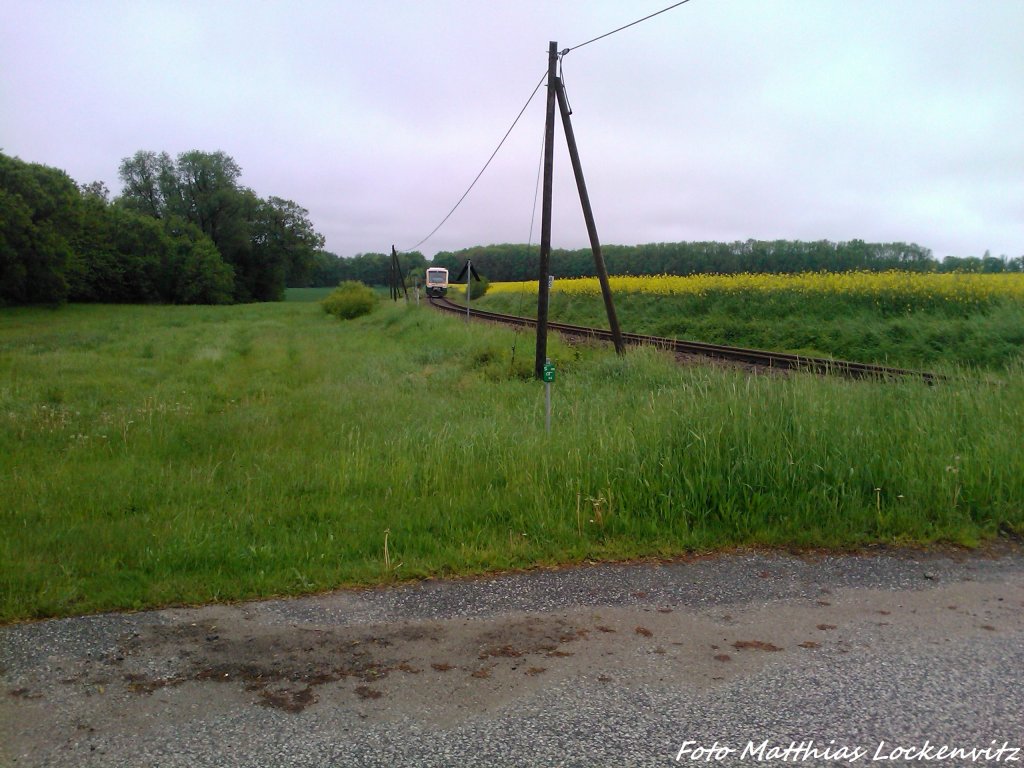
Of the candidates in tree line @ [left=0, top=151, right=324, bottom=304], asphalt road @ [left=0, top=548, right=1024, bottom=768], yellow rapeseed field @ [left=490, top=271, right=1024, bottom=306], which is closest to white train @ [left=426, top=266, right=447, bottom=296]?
tree line @ [left=0, top=151, right=324, bottom=304]

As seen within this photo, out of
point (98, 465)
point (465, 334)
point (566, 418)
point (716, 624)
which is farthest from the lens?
point (465, 334)

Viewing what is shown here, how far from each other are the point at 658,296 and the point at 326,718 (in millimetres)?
30297

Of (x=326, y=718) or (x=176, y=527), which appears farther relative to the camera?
(x=176, y=527)

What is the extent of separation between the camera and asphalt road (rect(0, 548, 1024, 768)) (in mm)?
3074

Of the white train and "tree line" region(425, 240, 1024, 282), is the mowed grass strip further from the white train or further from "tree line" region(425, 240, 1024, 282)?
the white train

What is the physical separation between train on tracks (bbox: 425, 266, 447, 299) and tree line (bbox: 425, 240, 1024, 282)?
31.0 ft

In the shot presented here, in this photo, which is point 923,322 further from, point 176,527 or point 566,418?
point 176,527

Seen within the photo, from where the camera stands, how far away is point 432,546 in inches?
219

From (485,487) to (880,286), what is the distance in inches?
800

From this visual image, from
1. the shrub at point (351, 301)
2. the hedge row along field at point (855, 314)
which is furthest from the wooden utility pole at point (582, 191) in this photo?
the shrub at point (351, 301)

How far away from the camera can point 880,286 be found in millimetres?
23312

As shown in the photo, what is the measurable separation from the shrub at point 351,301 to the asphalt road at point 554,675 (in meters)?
47.2

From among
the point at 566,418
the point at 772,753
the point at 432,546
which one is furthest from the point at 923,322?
the point at 772,753

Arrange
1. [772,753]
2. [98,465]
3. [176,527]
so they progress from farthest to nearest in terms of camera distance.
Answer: [98,465] → [176,527] → [772,753]
